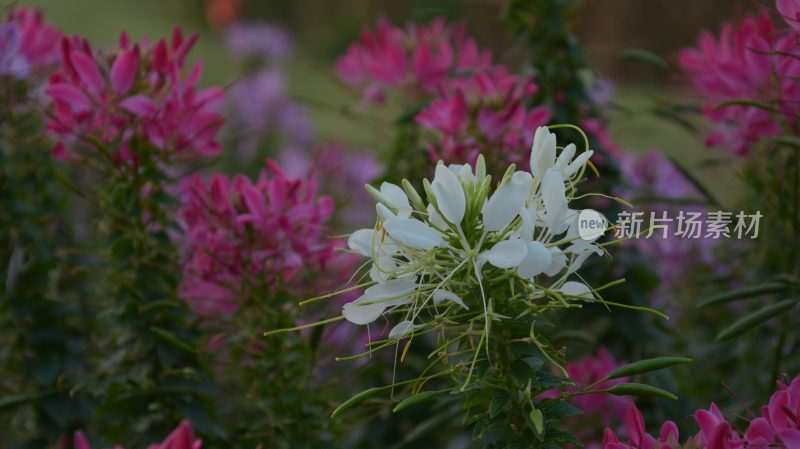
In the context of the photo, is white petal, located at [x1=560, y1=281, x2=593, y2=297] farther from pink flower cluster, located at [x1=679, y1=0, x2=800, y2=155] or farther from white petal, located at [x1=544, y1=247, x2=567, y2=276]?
pink flower cluster, located at [x1=679, y1=0, x2=800, y2=155]

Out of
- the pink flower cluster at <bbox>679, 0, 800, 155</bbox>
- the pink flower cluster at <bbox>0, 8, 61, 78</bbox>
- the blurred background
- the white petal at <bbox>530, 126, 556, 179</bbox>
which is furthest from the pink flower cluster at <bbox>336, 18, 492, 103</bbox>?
the white petal at <bbox>530, 126, 556, 179</bbox>

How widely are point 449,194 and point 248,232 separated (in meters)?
0.33

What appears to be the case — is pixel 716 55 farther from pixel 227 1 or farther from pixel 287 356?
pixel 227 1

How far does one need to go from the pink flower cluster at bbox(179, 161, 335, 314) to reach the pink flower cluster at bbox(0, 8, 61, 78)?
0.26 meters

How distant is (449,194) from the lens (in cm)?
48

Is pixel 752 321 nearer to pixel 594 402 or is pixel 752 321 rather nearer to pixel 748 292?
pixel 748 292

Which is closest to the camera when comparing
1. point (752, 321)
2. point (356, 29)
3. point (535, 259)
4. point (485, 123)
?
point (535, 259)

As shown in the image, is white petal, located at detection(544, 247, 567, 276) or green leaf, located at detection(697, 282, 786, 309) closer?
white petal, located at detection(544, 247, 567, 276)

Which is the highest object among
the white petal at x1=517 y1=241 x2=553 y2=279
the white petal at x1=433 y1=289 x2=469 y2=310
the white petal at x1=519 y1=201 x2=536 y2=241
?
the white petal at x1=519 y1=201 x2=536 y2=241

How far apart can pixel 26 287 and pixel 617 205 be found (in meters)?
0.63

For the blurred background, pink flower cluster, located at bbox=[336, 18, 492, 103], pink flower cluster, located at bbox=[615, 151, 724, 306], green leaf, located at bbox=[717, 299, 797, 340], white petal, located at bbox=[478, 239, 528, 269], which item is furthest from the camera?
the blurred background

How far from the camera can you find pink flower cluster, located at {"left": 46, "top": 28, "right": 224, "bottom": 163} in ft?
2.44

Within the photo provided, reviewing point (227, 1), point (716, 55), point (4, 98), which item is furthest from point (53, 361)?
point (227, 1)

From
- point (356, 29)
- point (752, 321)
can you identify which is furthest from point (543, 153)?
point (356, 29)
